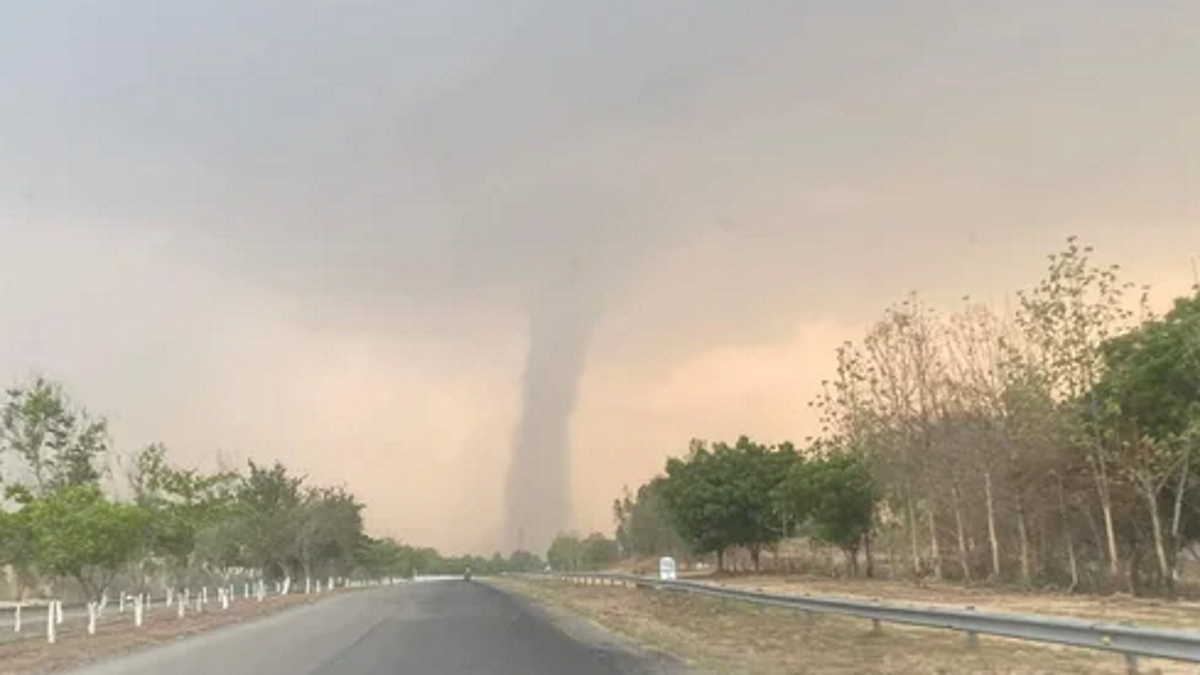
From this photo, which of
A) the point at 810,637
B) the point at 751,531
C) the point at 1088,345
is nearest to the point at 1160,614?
the point at 810,637

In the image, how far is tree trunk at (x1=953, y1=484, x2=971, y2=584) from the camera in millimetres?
45094

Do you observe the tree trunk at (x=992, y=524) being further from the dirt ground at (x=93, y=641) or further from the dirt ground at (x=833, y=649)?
the dirt ground at (x=93, y=641)

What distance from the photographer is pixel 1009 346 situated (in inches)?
1598

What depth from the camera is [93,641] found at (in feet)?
96.6

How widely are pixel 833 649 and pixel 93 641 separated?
19.3m

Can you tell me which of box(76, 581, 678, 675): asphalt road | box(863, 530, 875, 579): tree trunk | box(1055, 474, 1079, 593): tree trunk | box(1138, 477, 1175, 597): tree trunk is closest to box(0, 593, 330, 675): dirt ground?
box(76, 581, 678, 675): asphalt road

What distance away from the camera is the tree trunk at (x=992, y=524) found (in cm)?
4154

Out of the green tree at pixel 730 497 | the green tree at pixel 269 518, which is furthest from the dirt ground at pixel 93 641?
the green tree at pixel 269 518

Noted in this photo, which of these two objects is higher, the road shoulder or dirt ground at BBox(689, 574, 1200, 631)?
dirt ground at BBox(689, 574, 1200, 631)

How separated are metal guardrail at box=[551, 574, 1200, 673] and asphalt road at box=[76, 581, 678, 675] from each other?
3.99 meters

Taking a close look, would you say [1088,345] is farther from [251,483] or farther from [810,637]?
[251,483]

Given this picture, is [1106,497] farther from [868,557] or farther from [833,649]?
[868,557]

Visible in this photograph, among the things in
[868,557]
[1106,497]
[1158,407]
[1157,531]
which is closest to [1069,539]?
[1106,497]

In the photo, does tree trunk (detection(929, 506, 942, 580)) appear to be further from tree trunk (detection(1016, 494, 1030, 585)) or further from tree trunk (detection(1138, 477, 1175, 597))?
tree trunk (detection(1138, 477, 1175, 597))
